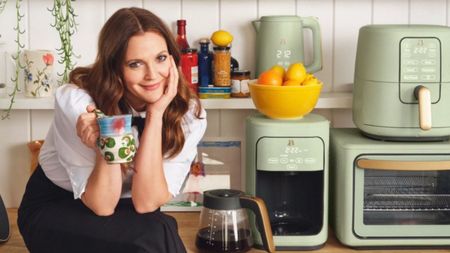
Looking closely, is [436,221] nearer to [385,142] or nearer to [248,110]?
[385,142]

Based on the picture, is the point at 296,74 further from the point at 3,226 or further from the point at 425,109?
the point at 3,226

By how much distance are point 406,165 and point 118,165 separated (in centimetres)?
80

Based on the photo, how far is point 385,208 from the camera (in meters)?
2.14

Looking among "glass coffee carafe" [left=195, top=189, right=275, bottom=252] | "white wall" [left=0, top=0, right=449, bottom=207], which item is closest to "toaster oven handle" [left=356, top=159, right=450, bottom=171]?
"glass coffee carafe" [left=195, top=189, right=275, bottom=252]

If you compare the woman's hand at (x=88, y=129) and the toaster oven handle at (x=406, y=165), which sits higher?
the woman's hand at (x=88, y=129)

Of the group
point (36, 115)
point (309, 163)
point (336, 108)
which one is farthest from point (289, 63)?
point (36, 115)

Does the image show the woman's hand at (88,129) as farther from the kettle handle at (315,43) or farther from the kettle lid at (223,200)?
the kettle handle at (315,43)

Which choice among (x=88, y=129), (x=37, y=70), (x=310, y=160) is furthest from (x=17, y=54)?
(x=310, y=160)

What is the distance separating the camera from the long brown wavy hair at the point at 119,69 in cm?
171

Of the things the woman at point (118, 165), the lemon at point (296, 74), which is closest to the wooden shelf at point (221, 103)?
the lemon at point (296, 74)

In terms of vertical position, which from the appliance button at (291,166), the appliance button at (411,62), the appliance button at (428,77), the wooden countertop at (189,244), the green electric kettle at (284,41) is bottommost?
the wooden countertop at (189,244)

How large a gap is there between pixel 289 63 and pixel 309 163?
366 mm

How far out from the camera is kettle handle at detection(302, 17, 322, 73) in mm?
2301

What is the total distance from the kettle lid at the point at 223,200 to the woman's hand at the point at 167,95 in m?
A: 0.36
